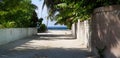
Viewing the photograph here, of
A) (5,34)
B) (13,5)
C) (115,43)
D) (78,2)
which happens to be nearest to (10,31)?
(5,34)

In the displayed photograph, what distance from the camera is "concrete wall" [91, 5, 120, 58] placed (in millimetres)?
11266

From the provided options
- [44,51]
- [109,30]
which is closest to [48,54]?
[44,51]

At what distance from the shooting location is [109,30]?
1216cm

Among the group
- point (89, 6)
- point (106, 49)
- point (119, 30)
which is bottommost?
point (106, 49)

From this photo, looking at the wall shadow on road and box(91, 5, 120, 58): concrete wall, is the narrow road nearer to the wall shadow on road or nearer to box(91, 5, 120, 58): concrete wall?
the wall shadow on road

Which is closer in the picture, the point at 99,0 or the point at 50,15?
the point at 99,0

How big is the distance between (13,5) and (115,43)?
11.2 meters

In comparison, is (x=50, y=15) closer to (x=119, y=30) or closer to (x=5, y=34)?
(x=5, y=34)

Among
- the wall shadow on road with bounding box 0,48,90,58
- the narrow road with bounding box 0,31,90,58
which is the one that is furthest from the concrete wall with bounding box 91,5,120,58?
the narrow road with bounding box 0,31,90,58

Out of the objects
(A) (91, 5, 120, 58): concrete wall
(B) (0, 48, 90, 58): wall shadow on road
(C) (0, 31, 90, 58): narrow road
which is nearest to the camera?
(A) (91, 5, 120, 58): concrete wall

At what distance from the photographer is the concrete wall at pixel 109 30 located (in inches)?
444

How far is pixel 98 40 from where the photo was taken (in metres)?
14.9

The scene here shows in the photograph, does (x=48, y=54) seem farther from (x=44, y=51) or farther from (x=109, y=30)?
(x=109, y=30)

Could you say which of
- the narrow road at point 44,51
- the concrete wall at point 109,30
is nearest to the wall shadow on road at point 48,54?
the narrow road at point 44,51
